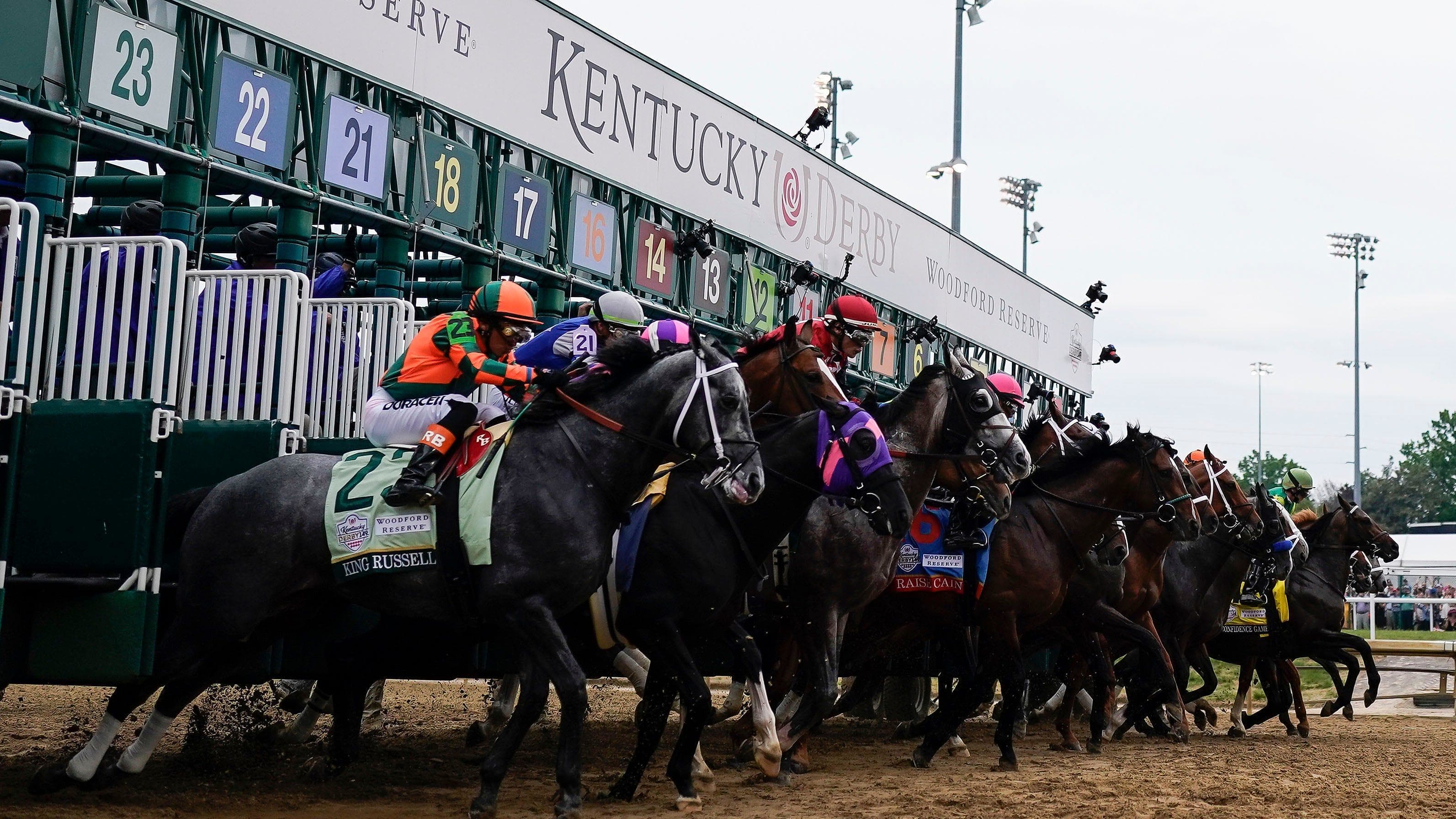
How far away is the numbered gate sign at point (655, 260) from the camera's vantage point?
547 inches

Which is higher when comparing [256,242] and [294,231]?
[294,231]

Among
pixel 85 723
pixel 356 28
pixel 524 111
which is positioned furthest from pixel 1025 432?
pixel 85 723

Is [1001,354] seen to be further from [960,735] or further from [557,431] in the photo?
[557,431]

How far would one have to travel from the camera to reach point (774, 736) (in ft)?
25.3

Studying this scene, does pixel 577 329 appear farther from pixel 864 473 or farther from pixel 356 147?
pixel 356 147

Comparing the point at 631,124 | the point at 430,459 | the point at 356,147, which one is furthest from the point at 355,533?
the point at 631,124

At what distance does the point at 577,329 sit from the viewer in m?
7.79

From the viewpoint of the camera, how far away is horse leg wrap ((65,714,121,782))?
6348 mm

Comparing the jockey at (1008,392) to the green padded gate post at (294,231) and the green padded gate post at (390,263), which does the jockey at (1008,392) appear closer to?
the green padded gate post at (390,263)

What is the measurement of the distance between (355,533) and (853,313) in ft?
12.8

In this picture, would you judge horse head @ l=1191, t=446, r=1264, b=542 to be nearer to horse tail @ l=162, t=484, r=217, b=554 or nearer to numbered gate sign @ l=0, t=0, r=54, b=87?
horse tail @ l=162, t=484, r=217, b=554

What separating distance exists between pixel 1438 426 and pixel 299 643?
87270 millimetres

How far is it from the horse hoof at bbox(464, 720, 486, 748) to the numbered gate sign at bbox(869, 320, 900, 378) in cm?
958

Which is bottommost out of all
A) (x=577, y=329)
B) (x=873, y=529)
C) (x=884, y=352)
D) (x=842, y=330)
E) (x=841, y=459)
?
(x=873, y=529)
